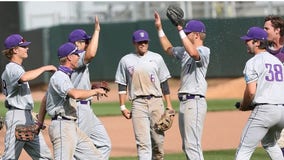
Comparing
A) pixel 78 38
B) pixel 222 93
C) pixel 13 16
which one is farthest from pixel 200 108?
pixel 13 16

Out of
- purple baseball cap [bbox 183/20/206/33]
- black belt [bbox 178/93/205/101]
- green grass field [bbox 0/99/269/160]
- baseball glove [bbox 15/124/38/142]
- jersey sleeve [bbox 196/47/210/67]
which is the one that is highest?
purple baseball cap [bbox 183/20/206/33]

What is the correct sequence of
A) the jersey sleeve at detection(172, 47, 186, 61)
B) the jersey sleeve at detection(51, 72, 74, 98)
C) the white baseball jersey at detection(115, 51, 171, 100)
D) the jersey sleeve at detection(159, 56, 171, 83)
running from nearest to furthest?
the jersey sleeve at detection(51, 72, 74, 98) → the jersey sleeve at detection(172, 47, 186, 61) → the white baseball jersey at detection(115, 51, 171, 100) → the jersey sleeve at detection(159, 56, 171, 83)

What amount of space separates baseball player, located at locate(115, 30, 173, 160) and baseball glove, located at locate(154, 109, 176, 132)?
99 millimetres

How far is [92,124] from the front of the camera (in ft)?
33.7

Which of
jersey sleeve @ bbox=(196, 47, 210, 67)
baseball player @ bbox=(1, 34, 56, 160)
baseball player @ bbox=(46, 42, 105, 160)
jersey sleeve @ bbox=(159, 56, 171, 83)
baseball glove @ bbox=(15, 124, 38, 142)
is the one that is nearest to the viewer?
baseball player @ bbox=(46, 42, 105, 160)

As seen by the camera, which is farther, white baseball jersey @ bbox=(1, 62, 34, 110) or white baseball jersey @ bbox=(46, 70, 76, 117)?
white baseball jersey @ bbox=(1, 62, 34, 110)

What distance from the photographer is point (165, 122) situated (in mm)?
10453

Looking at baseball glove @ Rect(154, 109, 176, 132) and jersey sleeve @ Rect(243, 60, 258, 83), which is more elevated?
jersey sleeve @ Rect(243, 60, 258, 83)

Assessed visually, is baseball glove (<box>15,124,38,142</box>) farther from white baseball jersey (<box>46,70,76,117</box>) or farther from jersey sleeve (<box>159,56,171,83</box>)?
jersey sleeve (<box>159,56,171,83</box>)

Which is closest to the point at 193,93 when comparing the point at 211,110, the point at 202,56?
the point at 202,56

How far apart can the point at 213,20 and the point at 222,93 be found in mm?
2561

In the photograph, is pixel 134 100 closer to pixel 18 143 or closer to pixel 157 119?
pixel 157 119

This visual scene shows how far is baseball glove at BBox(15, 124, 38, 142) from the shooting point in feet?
30.3

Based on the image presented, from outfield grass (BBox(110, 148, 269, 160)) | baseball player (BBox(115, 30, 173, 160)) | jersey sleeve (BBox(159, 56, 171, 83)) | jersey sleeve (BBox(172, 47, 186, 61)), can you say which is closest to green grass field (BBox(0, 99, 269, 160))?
outfield grass (BBox(110, 148, 269, 160))
